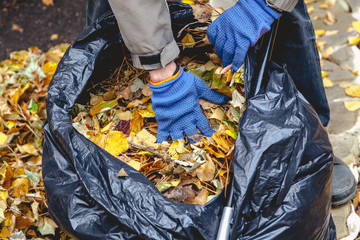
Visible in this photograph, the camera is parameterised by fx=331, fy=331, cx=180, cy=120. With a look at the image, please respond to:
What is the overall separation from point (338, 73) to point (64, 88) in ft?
5.62

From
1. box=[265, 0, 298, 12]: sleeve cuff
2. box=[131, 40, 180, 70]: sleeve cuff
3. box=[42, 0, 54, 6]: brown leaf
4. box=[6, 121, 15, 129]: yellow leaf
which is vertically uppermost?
box=[265, 0, 298, 12]: sleeve cuff

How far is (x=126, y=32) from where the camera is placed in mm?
1173

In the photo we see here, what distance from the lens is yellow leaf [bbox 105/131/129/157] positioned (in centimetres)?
132

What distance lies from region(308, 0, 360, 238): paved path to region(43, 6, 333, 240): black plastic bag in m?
0.69

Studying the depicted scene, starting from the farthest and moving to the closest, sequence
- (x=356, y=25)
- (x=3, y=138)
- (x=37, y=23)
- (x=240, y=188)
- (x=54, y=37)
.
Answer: (x=37, y=23) < (x=54, y=37) < (x=356, y=25) < (x=3, y=138) < (x=240, y=188)

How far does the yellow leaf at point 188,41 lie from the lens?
1505mm

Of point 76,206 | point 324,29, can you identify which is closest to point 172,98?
point 76,206

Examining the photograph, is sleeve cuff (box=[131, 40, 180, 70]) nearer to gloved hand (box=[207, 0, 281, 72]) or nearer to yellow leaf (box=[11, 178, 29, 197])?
gloved hand (box=[207, 0, 281, 72])

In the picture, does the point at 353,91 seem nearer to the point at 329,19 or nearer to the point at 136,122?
the point at 329,19

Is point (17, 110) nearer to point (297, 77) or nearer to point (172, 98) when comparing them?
point (172, 98)

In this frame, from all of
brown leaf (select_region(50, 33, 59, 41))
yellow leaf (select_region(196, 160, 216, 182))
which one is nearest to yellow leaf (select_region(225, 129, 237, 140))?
yellow leaf (select_region(196, 160, 216, 182))

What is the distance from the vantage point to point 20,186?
157 cm

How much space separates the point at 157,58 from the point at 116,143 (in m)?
0.38

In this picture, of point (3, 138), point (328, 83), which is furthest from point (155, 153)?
point (328, 83)
